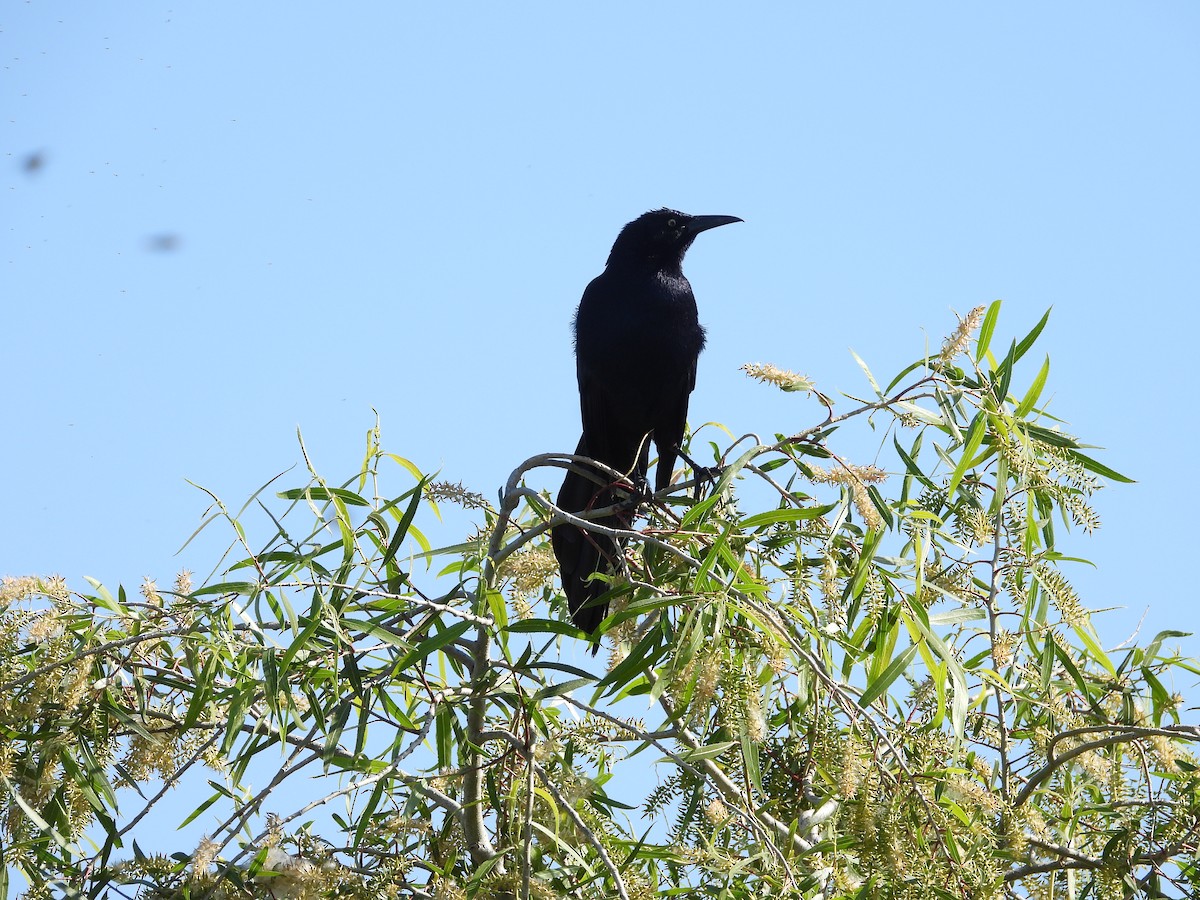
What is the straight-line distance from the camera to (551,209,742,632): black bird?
4.13 metres

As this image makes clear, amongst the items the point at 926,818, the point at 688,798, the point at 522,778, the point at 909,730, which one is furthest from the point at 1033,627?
the point at 522,778

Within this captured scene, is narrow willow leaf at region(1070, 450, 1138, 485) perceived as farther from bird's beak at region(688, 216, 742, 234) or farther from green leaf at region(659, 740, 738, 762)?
bird's beak at region(688, 216, 742, 234)

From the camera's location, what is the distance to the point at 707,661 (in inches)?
74.7

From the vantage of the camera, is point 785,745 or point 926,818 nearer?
point 926,818

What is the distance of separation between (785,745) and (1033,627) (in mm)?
614

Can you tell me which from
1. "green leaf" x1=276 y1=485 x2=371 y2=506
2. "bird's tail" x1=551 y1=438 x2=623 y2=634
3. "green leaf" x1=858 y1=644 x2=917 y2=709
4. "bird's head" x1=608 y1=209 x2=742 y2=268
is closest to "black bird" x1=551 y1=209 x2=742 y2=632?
"bird's head" x1=608 y1=209 x2=742 y2=268

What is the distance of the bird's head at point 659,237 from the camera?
4.46 meters

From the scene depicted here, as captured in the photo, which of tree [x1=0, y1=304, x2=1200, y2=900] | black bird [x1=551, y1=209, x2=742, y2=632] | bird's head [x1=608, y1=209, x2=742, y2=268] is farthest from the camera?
bird's head [x1=608, y1=209, x2=742, y2=268]

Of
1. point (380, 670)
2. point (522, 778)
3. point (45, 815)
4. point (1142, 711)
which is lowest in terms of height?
point (45, 815)

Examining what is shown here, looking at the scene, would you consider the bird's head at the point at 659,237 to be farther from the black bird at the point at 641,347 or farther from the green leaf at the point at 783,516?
the green leaf at the point at 783,516

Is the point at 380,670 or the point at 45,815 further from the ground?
the point at 380,670

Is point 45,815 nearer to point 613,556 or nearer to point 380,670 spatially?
point 380,670

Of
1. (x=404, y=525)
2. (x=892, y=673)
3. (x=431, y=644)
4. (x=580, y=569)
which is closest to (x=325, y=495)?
(x=404, y=525)

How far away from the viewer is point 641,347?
13.5 ft
